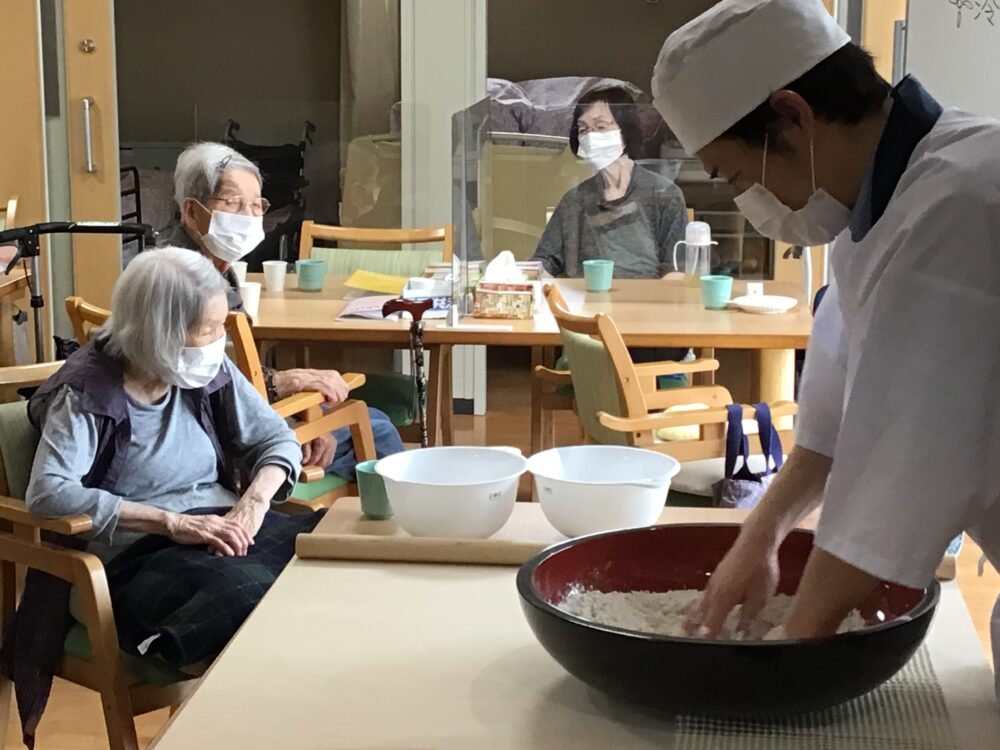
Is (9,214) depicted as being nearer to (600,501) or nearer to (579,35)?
(579,35)

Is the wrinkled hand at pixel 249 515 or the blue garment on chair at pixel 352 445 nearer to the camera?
the wrinkled hand at pixel 249 515

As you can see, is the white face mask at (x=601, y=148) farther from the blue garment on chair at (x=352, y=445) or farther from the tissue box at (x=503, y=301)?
the blue garment on chair at (x=352, y=445)

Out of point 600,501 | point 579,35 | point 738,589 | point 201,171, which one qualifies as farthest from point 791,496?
point 579,35

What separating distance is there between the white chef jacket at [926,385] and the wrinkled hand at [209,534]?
1300mm

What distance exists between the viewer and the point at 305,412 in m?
2.95

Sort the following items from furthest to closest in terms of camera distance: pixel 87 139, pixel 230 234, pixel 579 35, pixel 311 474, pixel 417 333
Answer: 1. pixel 579 35
2. pixel 87 139
3. pixel 230 234
4. pixel 417 333
5. pixel 311 474

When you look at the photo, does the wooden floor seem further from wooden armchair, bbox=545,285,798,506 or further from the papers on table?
the papers on table

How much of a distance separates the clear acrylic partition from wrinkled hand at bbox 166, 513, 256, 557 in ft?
5.49

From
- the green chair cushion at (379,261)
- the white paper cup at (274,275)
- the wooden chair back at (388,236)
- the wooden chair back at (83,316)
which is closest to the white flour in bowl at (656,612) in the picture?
the wooden chair back at (83,316)

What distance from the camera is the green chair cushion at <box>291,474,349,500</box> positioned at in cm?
284

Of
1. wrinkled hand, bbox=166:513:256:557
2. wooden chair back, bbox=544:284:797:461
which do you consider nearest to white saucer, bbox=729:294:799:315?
wooden chair back, bbox=544:284:797:461

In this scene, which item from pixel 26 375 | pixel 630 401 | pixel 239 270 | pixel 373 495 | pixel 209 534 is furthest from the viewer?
pixel 239 270

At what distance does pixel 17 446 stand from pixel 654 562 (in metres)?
1.28

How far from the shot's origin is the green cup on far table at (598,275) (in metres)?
3.70
